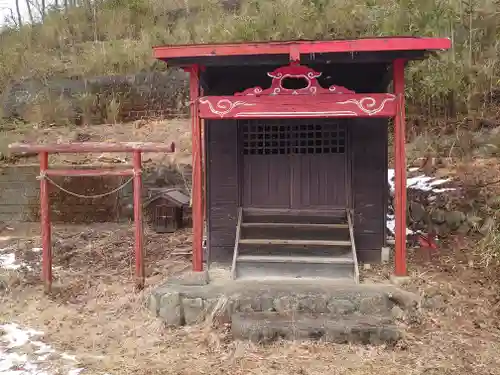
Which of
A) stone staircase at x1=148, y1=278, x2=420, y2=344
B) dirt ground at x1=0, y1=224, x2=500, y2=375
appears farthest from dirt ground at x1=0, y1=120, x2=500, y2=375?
stone staircase at x1=148, y1=278, x2=420, y2=344

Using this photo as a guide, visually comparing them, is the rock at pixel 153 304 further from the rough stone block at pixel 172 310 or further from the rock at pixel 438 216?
the rock at pixel 438 216

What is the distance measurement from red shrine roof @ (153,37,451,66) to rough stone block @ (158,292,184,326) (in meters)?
2.77

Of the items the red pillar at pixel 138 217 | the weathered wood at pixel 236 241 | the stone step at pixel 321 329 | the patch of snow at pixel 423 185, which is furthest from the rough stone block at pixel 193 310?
the patch of snow at pixel 423 185

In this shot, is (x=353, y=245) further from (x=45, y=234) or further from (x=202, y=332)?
(x=45, y=234)

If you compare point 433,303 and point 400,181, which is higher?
point 400,181

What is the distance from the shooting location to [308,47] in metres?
5.58

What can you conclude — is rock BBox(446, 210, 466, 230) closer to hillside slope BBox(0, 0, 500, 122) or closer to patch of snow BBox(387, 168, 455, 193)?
patch of snow BBox(387, 168, 455, 193)

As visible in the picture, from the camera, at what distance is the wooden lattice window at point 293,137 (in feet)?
23.8

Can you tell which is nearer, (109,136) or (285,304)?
(285,304)

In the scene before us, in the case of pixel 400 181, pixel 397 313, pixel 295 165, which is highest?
pixel 295 165

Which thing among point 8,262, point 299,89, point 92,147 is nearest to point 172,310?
point 92,147

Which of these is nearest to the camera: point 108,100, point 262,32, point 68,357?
point 68,357

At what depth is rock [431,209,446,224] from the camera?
8039 millimetres

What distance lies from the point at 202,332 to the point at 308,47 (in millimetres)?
3378
